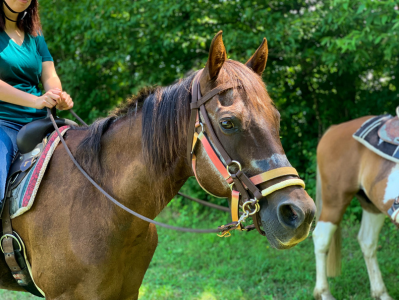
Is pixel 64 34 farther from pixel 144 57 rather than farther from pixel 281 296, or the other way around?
pixel 281 296

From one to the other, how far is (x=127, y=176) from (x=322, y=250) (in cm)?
303

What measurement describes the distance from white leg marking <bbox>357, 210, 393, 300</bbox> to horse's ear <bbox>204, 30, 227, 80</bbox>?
3.50m

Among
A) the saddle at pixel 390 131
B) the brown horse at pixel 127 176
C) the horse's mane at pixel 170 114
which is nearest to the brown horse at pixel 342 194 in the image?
the saddle at pixel 390 131

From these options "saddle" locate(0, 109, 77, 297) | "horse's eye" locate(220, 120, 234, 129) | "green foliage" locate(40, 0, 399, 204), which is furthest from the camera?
"green foliage" locate(40, 0, 399, 204)

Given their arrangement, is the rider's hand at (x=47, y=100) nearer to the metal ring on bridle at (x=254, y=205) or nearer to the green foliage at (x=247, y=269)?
the metal ring on bridle at (x=254, y=205)

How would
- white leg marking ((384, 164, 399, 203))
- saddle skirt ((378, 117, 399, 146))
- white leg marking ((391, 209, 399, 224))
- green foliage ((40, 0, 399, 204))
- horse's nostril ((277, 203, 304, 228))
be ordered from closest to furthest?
horse's nostril ((277, 203, 304, 228)), white leg marking ((391, 209, 399, 224)), white leg marking ((384, 164, 399, 203)), saddle skirt ((378, 117, 399, 146)), green foliage ((40, 0, 399, 204))

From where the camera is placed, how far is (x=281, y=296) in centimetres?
397

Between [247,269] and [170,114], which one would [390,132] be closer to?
[247,269]

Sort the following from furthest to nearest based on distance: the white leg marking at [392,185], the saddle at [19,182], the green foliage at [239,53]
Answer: the green foliage at [239,53] < the white leg marking at [392,185] < the saddle at [19,182]

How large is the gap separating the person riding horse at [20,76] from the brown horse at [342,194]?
9.97 ft

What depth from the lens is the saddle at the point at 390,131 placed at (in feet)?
11.8

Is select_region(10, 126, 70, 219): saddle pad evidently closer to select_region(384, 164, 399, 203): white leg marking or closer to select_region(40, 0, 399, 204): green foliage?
select_region(384, 164, 399, 203): white leg marking

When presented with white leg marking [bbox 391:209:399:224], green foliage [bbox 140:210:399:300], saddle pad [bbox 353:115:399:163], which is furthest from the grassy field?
saddle pad [bbox 353:115:399:163]

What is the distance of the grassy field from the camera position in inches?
158
